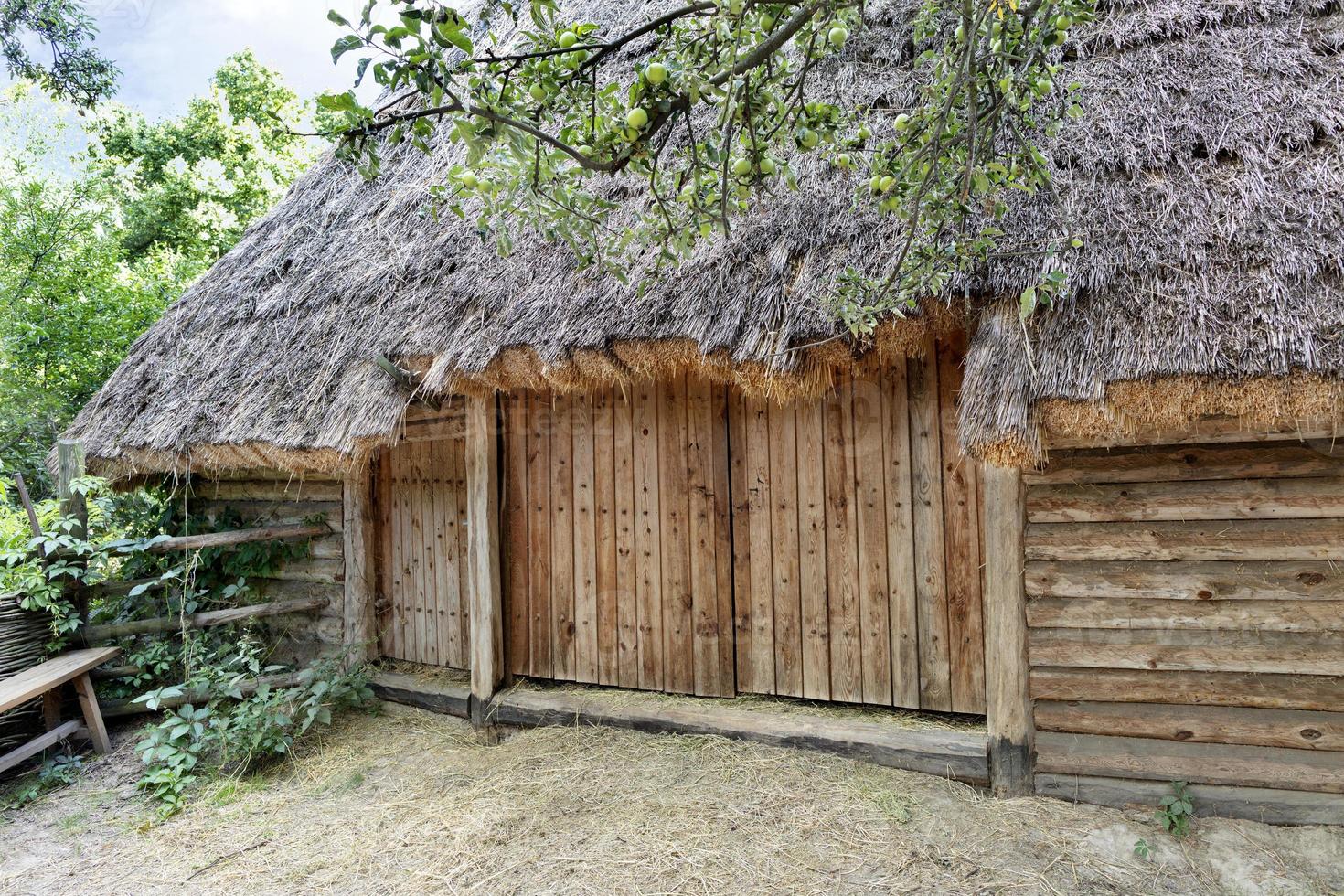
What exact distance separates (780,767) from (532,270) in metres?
2.77

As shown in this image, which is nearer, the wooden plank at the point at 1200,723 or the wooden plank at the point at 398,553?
the wooden plank at the point at 1200,723

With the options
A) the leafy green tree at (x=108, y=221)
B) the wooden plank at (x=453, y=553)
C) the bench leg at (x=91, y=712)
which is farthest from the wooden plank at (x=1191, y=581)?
the leafy green tree at (x=108, y=221)

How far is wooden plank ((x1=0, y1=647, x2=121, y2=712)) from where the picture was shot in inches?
145

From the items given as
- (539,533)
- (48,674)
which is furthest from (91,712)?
(539,533)

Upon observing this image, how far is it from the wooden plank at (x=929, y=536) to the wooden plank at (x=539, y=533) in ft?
6.86

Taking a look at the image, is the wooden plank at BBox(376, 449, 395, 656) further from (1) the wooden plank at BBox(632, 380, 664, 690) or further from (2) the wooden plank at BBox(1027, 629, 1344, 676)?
(2) the wooden plank at BBox(1027, 629, 1344, 676)

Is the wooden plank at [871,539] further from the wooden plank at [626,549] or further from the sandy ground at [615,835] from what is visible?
the wooden plank at [626,549]

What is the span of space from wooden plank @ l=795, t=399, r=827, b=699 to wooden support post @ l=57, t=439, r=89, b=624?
422 cm

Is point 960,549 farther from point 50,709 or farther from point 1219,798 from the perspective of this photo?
point 50,709

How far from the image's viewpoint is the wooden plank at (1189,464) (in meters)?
2.83

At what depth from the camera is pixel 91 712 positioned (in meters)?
4.32

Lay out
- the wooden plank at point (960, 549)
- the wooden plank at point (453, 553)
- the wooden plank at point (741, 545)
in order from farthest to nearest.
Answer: the wooden plank at point (453, 553), the wooden plank at point (741, 545), the wooden plank at point (960, 549)

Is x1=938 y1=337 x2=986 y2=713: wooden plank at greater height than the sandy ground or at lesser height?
greater

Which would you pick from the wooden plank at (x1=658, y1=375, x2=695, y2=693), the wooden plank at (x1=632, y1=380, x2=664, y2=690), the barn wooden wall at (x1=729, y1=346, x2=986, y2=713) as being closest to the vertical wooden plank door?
the wooden plank at (x1=632, y1=380, x2=664, y2=690)
